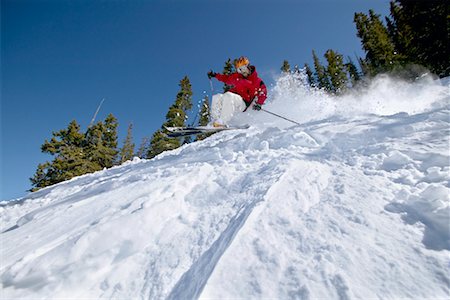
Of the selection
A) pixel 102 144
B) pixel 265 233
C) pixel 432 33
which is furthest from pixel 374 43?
pixel 265 233

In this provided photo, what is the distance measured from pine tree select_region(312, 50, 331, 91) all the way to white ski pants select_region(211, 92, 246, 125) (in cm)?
3305

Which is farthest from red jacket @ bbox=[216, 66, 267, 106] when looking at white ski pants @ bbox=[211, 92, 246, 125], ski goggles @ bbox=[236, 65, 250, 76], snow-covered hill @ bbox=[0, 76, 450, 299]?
snow-covered hill @ bbox=[0, 76, 450, 299]

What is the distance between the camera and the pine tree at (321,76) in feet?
131

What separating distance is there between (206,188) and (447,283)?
2.55m

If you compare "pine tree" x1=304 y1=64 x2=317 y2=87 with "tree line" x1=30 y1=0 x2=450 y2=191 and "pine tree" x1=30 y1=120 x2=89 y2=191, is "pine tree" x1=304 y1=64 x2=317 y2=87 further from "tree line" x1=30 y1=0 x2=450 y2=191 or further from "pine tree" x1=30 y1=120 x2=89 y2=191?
"pine tree" x1=30 y1=120 x2=89 y2=191

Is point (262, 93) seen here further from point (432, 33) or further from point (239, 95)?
point (432, 33)

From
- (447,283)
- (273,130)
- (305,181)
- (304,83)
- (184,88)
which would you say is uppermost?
(184,88)

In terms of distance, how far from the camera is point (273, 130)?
6.15 meters

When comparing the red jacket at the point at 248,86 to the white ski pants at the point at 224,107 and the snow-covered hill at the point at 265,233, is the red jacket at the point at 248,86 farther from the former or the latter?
the snow-covered hill at the point at 265,233

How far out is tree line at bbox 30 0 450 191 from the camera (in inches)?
677

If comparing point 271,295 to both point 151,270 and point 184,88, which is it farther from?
point 184,88

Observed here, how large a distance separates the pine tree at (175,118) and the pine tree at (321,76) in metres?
22.6

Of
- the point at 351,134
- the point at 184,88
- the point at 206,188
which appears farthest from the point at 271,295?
the point at 184,88

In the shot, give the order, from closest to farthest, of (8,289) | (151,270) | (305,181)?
(8,289), (151,270), (305,181)
